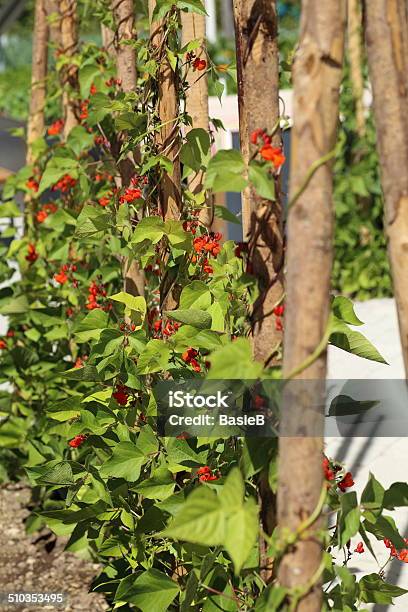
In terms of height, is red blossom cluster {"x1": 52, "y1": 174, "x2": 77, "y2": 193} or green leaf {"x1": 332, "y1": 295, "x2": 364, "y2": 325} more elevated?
red blossom cluster {"x1": 52, "y1": 174, "x2": 77, "y2": 193}

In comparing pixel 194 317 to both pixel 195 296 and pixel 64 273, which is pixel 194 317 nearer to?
pixel 195 296

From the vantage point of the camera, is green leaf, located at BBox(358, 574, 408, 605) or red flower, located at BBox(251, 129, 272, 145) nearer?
red flower, located at BBox(251, 129, 272, 145)

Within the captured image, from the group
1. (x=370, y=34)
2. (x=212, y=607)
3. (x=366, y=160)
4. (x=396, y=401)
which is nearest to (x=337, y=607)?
(x=212, y=607)

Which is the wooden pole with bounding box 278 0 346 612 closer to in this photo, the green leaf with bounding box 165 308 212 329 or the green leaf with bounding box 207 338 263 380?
the green leaf with bounding box 207 338 263 380

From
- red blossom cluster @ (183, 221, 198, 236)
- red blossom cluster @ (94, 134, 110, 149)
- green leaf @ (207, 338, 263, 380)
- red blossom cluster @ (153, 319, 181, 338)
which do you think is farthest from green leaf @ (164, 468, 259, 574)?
red blossom cluster @ (94, 134, 110, 149)

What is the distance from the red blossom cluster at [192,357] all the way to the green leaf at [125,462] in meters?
0.27

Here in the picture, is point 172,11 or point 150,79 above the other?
point 172,11

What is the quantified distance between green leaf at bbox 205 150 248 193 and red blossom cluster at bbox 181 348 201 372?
0.67m

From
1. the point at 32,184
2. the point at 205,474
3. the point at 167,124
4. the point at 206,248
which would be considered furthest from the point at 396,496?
the point at 32,184

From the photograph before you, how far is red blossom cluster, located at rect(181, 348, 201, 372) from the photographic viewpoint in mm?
2258

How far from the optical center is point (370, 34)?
5.16ft

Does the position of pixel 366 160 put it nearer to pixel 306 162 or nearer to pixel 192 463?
pixel 192 463

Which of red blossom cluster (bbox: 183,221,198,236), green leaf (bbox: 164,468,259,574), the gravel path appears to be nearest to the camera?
green leaf (bbox: 164,468,259,574)

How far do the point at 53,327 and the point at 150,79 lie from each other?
1630 mm
